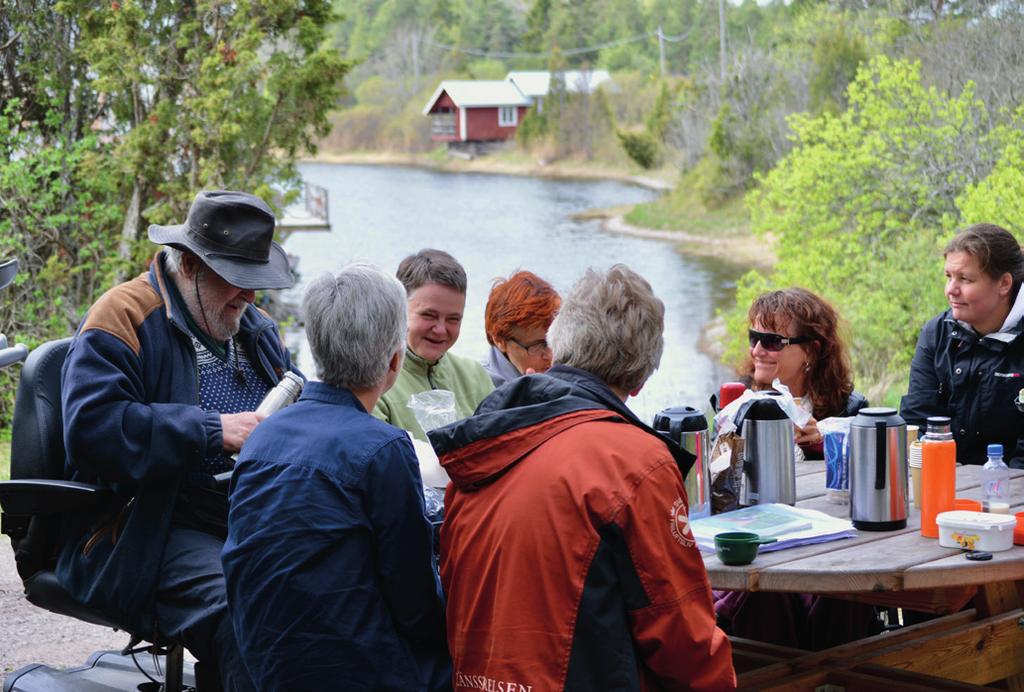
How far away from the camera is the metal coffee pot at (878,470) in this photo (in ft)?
8.18

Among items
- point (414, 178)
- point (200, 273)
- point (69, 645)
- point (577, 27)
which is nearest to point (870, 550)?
point (200, 273)

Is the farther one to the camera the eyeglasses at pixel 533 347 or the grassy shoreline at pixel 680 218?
the grassy shoreline at pixel 680 218

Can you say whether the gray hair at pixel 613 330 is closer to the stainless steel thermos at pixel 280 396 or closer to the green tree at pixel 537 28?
the stainless steel thermos at pixel 280 396

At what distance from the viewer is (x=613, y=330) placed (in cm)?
→ 217

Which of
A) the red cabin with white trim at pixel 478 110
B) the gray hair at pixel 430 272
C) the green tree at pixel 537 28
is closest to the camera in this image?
the gray hair at pixel 430 272

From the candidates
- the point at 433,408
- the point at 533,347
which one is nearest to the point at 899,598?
the point at 433,408

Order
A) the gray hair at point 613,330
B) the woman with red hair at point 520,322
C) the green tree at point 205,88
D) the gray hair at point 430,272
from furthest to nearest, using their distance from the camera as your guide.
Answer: the green tree at point 205,88 → the woman with red hair at point 520,322 → the gray hair at point 430,272 → the gray hair at point 613,330

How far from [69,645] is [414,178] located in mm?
48415

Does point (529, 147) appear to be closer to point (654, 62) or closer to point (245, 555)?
point (654, 62)

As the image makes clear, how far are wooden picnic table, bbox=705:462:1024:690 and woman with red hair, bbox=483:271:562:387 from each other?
821mm

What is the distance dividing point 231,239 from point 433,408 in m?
0.63

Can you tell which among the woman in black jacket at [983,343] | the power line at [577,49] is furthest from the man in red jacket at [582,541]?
the power line at [577,49]

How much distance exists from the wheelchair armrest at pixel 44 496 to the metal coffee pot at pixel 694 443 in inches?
49.5

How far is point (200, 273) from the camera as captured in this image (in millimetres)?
2953
